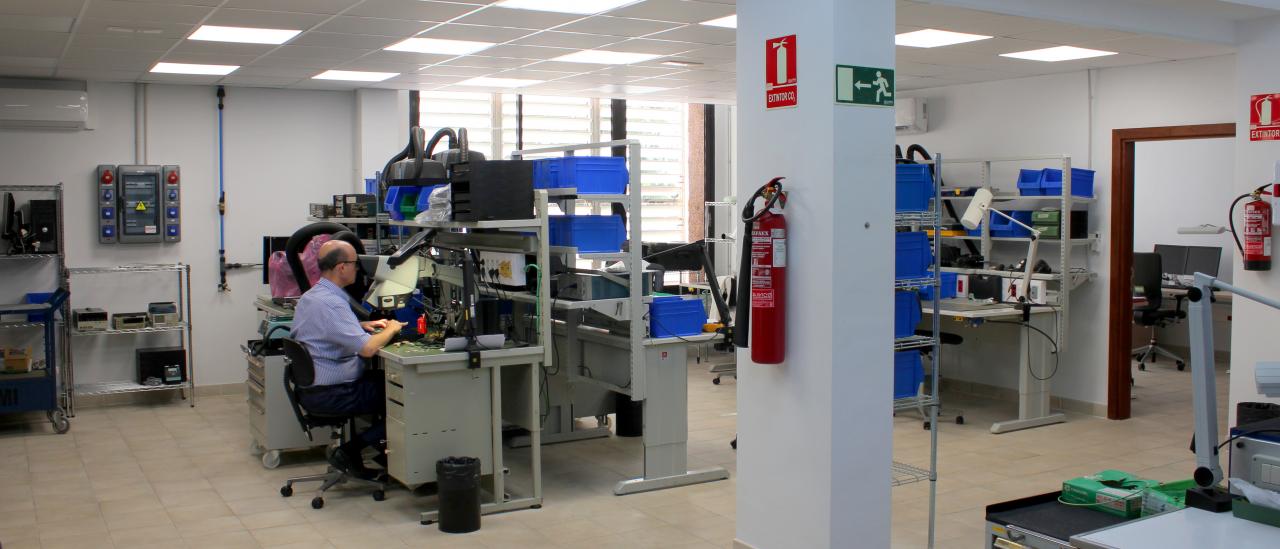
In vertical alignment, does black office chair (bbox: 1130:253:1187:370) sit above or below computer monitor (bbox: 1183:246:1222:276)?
below

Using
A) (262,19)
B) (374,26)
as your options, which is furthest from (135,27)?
(374,26)

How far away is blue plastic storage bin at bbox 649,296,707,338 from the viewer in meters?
5.64

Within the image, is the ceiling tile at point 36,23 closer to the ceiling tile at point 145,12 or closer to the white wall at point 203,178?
the ceiling tile at point 145,12

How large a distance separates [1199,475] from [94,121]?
26.8 feet

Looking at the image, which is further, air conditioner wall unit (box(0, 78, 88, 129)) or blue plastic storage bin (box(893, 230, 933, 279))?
air conditioner wall unit (box(0, 78, 88, 129))

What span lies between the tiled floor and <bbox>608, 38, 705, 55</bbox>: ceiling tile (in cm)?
260

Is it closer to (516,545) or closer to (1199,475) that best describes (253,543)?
(516,545)

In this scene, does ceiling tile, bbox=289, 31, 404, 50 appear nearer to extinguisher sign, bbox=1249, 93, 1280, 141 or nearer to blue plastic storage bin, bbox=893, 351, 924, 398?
blue plastic storage bin, bbox=893, 351, 924, 398

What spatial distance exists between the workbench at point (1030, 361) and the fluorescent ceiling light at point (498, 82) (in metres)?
3.77

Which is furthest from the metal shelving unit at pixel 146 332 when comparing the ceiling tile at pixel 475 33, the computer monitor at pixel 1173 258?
the computer monitor at pixel 1173 258

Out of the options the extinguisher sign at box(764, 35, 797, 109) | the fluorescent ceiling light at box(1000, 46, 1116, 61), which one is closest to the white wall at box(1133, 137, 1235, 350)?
the fluorescent ceiling light at box(1000, 46, 1116, 61)

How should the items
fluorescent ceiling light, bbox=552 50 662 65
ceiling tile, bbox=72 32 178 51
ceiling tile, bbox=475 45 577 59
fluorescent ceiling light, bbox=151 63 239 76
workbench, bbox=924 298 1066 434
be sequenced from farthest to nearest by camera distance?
1. fluorescent ceiling light, bbox=151 63 239 76
2. workbench, bbox=924 298 1066 434
3. fluorescent ceiling light, bbox=552 50 662 65
4. ceiling tile, bbox=475 45 577 59
5. ceiling tile, bbox=72 32 178 51

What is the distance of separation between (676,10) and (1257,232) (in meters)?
3.50

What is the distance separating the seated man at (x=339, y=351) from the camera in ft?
17.4
